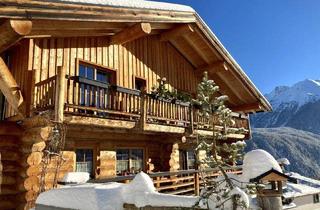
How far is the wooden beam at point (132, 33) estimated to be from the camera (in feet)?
38.9

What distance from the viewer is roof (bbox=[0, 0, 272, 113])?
848 cm

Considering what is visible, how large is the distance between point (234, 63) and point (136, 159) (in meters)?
6.93

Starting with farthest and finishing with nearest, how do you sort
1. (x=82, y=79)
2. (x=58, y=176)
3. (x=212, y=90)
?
(x=58, y=176) → (x=82, y=79) → (x=212, y=90)

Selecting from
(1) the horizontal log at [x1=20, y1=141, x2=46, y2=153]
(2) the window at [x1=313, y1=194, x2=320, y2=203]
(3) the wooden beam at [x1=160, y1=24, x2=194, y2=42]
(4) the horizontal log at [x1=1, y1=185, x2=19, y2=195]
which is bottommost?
(2) the window at [x1=313, y1=194, x2=320, y2=203]

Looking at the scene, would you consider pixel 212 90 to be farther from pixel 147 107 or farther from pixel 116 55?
pixel 116 55

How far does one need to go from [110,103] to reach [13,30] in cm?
356

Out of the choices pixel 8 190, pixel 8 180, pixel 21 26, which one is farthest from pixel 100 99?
pixel 8 190

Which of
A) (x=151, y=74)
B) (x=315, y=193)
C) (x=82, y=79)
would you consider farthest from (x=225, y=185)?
(x=151, y=74)

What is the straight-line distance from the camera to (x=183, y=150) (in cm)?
1584

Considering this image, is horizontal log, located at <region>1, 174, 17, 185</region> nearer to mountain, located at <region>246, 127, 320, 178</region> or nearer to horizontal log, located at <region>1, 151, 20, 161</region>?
horizontal log, located at <region>1, 151, 20, 161</region>

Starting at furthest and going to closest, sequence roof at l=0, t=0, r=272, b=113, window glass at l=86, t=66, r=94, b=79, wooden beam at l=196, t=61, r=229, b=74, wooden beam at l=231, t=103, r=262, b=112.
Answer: wooden beam at l=231, t=103, r=262, b=112
wooden beam at l=196, t=61, r=229, b=74
window glass at l=86, t=66, r=94, b=79
roof at l=0, t=0, r=272, b=113

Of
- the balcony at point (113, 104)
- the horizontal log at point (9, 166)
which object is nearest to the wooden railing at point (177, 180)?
the balcony at point (113, 104)

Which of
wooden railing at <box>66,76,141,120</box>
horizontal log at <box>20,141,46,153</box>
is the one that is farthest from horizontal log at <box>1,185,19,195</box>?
wooden railing at <box>66,76,141,120</box>

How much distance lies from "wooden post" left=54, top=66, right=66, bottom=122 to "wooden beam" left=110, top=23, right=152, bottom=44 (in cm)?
421
